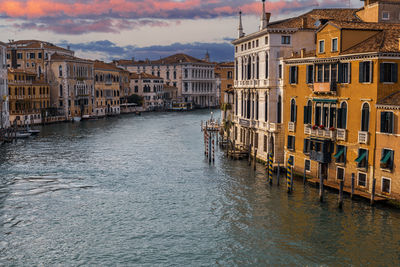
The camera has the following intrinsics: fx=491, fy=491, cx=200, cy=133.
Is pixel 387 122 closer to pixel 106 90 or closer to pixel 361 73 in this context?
pixel 361 73

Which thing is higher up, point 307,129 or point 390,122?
point 390,122

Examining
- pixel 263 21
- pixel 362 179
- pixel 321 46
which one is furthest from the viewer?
pixel 263 21

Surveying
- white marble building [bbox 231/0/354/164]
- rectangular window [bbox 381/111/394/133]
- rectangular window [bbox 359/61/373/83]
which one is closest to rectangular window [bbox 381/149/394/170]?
rectangular window [bbox 381/111/394/133]

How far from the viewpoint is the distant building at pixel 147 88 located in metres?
88.6

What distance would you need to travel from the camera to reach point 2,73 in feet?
143

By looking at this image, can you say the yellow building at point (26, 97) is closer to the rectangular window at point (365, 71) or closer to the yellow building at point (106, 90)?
the yellow building at point (106, 90)

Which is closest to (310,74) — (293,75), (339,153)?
(293,75)

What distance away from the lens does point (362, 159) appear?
18031 millimetres

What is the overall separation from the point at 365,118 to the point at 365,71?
173cm

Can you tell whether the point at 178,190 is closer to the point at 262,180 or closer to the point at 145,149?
the point at 262,180

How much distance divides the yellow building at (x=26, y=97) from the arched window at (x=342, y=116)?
38.1 m

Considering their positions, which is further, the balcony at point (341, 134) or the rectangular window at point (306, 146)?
the rectangular window at point (306, 146)

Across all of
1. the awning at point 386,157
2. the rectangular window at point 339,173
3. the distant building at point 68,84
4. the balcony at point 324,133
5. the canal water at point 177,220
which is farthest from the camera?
the distant building at point 68,84

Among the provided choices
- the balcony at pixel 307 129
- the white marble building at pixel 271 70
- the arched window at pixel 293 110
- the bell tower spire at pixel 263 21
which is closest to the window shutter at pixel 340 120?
the balcony at pixel 307 129
